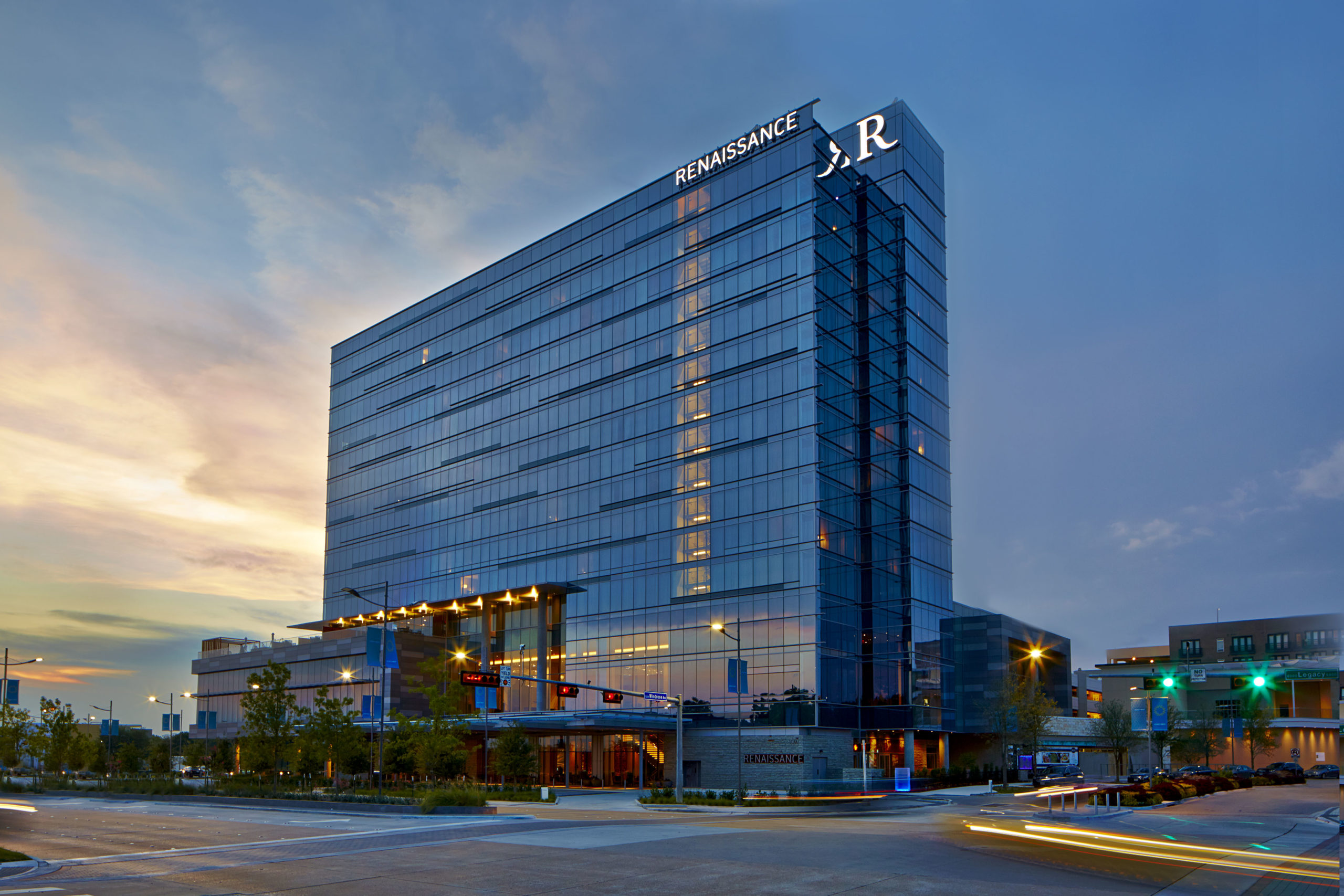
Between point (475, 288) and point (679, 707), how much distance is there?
66465mm

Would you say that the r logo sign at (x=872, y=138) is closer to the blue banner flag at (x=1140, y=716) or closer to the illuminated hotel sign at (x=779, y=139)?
the illuminated hotel sign at (x=779, y=139)

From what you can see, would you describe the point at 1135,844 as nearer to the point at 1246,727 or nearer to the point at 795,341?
the point at 795,341

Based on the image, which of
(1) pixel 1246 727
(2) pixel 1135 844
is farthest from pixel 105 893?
(1) pixel 1246 727

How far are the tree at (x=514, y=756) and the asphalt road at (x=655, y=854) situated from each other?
31311mm

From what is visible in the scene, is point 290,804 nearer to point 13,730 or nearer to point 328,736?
point 328,736

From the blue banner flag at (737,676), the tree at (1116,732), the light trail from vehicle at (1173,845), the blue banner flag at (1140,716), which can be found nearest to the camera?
the light trail from vehicle at (1173,845)

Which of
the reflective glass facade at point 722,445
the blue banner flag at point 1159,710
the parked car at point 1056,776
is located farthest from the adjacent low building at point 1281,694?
the reflective glass facade at point 722,445

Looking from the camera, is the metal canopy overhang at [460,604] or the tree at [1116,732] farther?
the tree at [1116,732]

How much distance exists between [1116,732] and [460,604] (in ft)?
236

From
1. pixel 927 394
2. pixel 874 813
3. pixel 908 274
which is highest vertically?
pixel 908 274

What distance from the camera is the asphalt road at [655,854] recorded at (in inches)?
826

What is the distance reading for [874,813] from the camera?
175ft

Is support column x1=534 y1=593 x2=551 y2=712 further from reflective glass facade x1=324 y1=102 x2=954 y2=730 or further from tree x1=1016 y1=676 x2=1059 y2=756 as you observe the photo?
tree x1=1016 y1=676 x2=1059 y2=756

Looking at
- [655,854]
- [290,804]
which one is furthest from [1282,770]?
[655,854]
